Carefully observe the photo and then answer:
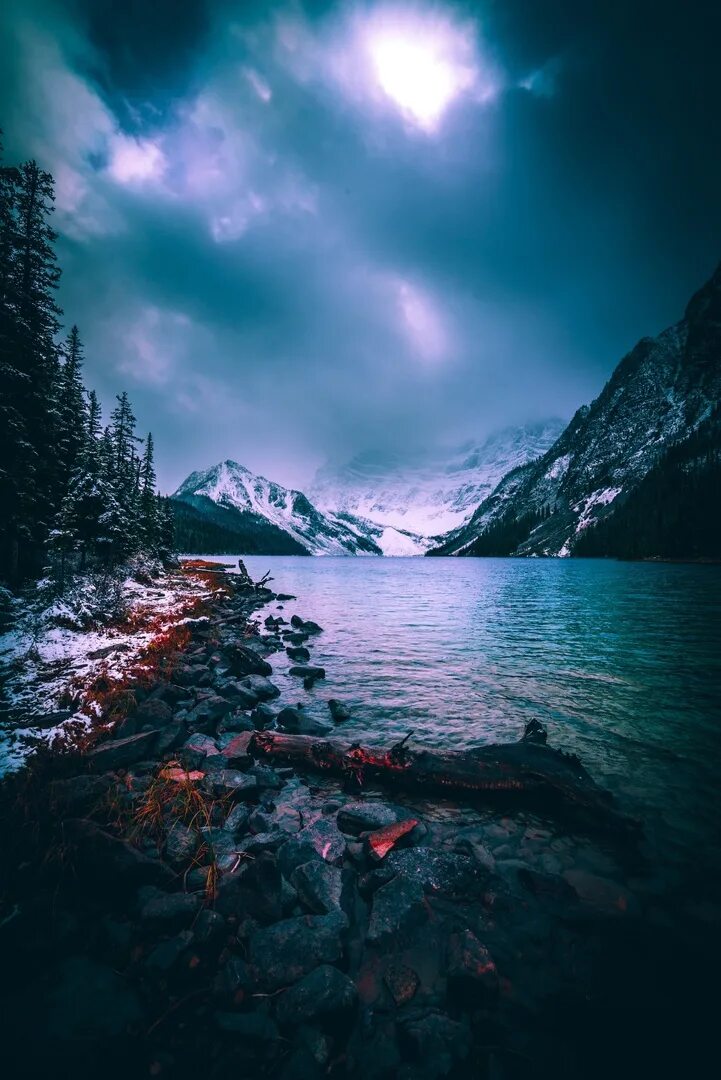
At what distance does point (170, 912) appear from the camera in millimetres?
4254

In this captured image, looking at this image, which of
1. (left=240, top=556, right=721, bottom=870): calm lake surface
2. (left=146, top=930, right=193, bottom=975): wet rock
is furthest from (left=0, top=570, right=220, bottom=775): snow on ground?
(left=240, top=556, right=721, bottom=870): calm lake surface

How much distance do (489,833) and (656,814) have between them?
3211mm

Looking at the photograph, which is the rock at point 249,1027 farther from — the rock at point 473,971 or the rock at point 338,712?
the rock at point 338,712

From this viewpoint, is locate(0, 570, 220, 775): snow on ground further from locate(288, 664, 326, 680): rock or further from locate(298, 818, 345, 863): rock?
locate(288, 664, 326, 680): rock

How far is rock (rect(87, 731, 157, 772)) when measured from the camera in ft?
25.4

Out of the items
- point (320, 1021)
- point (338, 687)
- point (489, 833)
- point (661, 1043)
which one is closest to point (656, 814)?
point (489, 833)

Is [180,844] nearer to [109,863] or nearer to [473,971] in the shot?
[109,863]

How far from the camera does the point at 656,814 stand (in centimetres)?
706

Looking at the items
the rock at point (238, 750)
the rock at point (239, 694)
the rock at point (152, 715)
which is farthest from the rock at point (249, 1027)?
the rock at point (239, 694)

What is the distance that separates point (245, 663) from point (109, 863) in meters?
12.3

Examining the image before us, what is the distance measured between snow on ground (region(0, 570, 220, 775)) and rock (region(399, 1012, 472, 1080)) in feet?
25.3

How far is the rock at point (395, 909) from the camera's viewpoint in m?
4.59

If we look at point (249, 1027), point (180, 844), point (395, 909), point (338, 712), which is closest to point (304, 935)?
point (249, 1027)

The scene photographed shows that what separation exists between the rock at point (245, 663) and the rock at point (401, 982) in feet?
43.4
